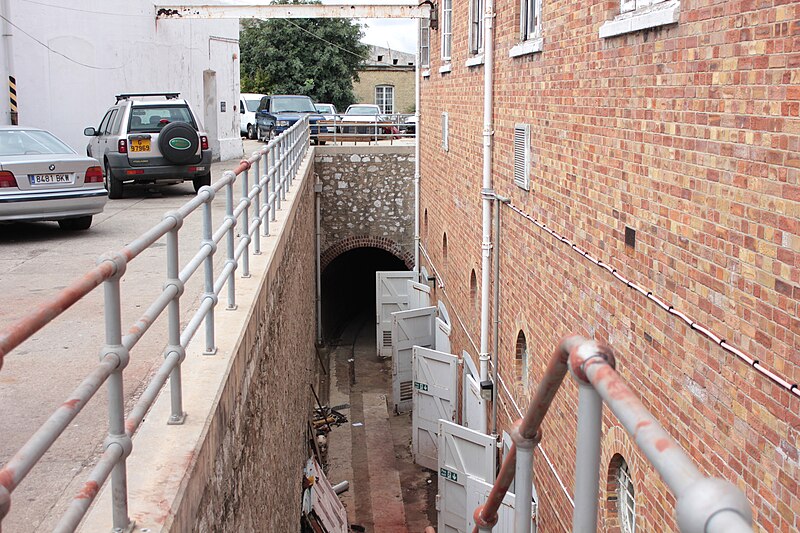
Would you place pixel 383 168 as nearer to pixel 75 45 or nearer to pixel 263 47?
pixel 75 45

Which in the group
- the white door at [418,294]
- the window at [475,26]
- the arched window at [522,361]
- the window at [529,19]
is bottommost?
the white door at [418,294]

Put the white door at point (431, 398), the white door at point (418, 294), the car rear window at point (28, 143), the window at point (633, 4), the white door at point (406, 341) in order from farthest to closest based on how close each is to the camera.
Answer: the white door at point (418, 294), the white door at point (406, 341), the white door at point (431, 398), the car rear window at point (28, 143), the window at point (633, 4)

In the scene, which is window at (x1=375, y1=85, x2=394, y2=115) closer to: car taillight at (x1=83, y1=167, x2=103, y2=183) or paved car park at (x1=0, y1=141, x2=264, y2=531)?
paved car park at (x1=0, y1=141, x2=264, y2=531)

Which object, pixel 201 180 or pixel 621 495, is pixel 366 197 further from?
pixel 621 495

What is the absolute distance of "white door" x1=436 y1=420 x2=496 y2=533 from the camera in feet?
36.5

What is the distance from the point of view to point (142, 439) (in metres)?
4.08

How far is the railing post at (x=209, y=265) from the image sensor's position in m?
4.91

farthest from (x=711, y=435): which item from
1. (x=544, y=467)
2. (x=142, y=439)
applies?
(x=544, y=467)

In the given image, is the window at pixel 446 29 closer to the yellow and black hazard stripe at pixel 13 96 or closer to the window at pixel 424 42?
the window at pixel 424 42

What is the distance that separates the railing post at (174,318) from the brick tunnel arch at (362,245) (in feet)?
62.9

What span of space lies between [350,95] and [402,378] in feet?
118

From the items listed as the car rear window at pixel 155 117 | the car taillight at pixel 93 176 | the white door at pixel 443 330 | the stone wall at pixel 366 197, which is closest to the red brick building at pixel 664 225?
the car taillight at pixel 93 176

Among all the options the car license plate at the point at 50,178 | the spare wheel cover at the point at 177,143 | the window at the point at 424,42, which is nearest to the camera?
the car license plate at the point at 50,178

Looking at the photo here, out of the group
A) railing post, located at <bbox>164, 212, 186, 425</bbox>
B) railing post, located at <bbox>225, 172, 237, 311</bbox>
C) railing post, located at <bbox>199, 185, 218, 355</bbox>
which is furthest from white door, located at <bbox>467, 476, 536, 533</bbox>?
railing post, located at <bbox>164, 212, 186, 425</bbox>
